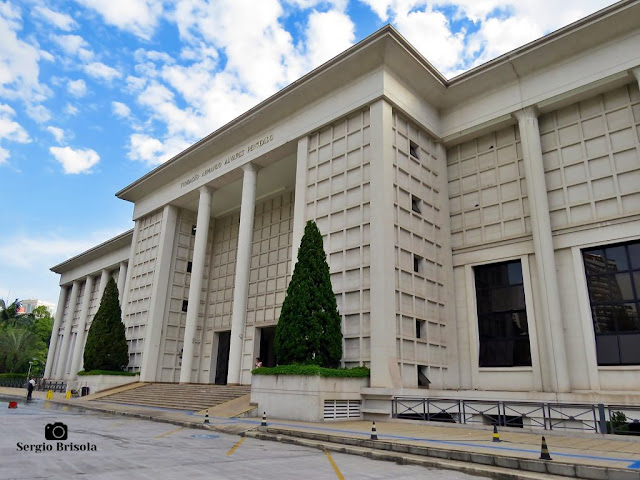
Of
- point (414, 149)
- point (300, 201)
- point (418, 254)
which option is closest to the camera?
point (418, 254)

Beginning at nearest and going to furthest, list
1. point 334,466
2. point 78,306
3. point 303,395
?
point 334,466 < point 303,395 < point 78,306

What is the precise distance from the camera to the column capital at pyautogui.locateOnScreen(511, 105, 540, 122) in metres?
24.7

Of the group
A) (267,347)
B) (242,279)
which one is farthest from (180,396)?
(267,347)

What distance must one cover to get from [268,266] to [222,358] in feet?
28.8

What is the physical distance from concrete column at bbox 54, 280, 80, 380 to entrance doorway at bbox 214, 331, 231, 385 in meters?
29.7

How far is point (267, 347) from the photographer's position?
38.4 metres

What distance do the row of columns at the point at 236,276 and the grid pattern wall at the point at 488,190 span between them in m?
13.1

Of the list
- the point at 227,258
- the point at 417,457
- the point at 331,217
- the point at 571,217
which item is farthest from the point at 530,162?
the point at 227,258

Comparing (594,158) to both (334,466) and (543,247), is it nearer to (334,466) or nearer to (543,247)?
(543,247)

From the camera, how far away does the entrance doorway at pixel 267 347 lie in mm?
37250

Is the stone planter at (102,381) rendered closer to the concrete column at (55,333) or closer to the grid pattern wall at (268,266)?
the grid pattern wall at (268,266)

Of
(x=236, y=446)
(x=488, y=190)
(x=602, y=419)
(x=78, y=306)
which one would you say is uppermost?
(x=488, y=190)

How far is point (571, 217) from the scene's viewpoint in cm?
2308

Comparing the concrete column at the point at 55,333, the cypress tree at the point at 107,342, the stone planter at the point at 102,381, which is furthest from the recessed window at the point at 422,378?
the concrete column at the point at 55,333
